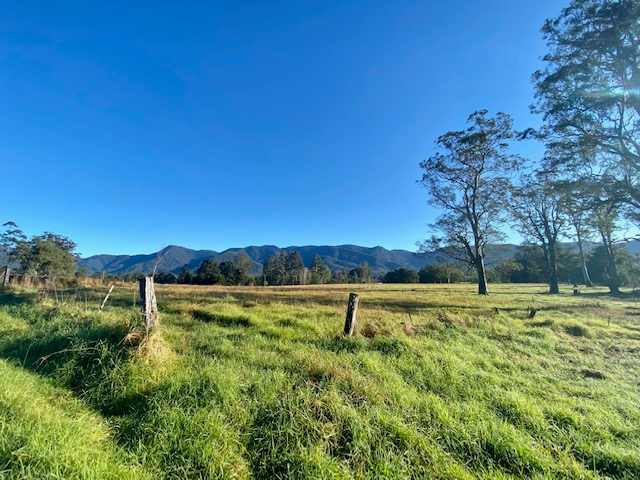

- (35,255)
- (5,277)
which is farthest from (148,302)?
(35,255)

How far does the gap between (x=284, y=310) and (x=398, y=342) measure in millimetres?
5596

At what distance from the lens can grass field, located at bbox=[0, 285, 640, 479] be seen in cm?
306

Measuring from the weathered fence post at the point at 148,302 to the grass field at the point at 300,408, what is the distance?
247 millimetres

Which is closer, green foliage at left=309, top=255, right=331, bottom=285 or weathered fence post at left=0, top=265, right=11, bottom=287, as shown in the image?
weathered fence post at left=0, top=265, right=11, bottom=287

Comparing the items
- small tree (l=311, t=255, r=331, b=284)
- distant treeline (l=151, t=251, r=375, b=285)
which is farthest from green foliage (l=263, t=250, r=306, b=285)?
small tree (l=311, t=255, r=331, b=284)

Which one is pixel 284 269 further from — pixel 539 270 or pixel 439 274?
pixel 539 270

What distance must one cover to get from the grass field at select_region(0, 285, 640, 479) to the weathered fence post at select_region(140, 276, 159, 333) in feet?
0.81

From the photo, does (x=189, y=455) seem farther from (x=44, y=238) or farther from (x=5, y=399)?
(x=44, y=238)

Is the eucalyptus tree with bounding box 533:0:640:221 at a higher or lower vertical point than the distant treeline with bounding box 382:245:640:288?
higher

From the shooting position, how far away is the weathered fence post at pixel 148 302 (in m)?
5.86

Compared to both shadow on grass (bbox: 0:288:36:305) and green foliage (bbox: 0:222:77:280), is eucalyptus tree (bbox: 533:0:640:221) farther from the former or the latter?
green foliage (bbox: 0:222:77:280)

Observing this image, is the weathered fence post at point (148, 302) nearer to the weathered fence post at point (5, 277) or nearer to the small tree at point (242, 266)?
the weathered fence post at point (5, 277)

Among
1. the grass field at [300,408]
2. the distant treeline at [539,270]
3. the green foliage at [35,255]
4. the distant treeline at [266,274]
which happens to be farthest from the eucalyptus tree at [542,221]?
the green foliage at [35,255]

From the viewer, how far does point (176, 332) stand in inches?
303
